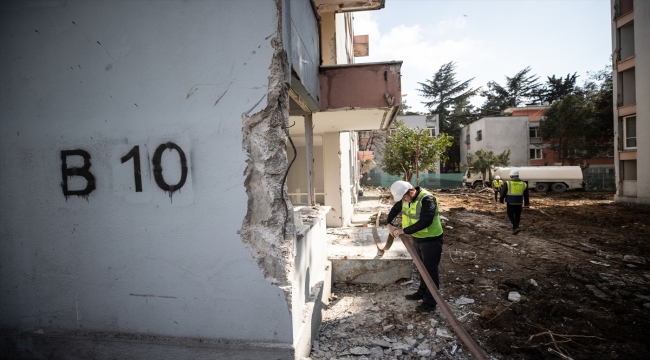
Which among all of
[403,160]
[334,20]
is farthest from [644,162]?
[334,20]

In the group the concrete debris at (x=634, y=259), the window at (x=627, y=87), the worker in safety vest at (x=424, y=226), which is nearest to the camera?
the worker in safety vest at (x=424, y=226)

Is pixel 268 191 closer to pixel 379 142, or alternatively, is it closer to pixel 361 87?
pixel 361 87

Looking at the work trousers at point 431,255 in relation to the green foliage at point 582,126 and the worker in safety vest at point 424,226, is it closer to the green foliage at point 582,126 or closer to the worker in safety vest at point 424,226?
the worker in safety vest at point 424,226

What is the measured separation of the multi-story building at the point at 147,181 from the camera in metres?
2.57

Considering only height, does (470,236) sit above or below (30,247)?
below

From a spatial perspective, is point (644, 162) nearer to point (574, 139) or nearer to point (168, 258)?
point (574, 139)

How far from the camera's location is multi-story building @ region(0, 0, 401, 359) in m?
2.57

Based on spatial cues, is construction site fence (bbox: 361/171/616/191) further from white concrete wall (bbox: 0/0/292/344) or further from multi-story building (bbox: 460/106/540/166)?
white concrete wall (bbox: 0/0/292/344)

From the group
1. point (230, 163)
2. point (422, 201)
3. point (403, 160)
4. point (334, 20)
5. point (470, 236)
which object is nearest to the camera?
point (230, 163)

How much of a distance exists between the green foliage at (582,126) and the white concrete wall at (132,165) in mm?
31639

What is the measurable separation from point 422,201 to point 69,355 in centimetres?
389

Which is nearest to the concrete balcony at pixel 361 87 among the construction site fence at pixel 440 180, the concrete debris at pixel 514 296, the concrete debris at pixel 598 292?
the concrete debris at pixel 514 296

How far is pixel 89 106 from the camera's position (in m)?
2.72

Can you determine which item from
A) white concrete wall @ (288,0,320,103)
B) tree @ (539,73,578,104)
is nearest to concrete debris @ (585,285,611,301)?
white concrete wall @ (288,0,320,103)
